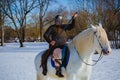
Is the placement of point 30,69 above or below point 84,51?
below

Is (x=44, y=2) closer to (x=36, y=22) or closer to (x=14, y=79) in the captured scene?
(x=36, y=22)

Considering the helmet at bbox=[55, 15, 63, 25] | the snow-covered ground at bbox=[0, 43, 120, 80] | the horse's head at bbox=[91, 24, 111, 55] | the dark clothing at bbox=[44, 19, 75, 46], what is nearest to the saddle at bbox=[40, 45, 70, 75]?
the dark clothing at bbox=[44, 19, 75, 46]

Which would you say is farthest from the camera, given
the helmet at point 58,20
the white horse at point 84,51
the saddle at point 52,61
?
the helmet at point 58,20

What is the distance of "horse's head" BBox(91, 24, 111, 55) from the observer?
5418mm

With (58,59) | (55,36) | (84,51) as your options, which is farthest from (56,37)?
(84,51)

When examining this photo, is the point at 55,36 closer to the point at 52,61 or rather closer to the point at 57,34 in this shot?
the point at 57,34

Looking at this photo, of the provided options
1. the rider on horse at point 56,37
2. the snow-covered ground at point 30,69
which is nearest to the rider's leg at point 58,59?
the rider on horse at point 56,37

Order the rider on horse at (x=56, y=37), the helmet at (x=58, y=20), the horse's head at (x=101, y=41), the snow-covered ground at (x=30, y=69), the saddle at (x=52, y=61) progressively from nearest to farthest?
1. the horse's head at (x=101, y=41)
2. the saddle at (x=52, y=61)
3. the rider on horse at (x=56, y=37)
4. the helmet at (x=58, y=20)
5. the snow-covered ground at (x=30, y=69)

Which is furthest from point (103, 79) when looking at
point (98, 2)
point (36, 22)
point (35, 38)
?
point (35, 38)

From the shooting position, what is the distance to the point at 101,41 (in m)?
5.50

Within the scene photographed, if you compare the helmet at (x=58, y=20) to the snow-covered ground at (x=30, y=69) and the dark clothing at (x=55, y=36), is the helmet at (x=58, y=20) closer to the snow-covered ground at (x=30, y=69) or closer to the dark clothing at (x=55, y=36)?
the dark clothing at (x=55, y=36)

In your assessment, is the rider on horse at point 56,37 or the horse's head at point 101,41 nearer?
Result: the horse's head at point 101,41

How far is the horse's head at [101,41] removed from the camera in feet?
17.8

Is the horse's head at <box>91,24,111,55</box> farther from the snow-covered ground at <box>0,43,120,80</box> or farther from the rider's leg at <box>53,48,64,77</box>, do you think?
the snow-covered ground at <box>0,43,120,80</box>
